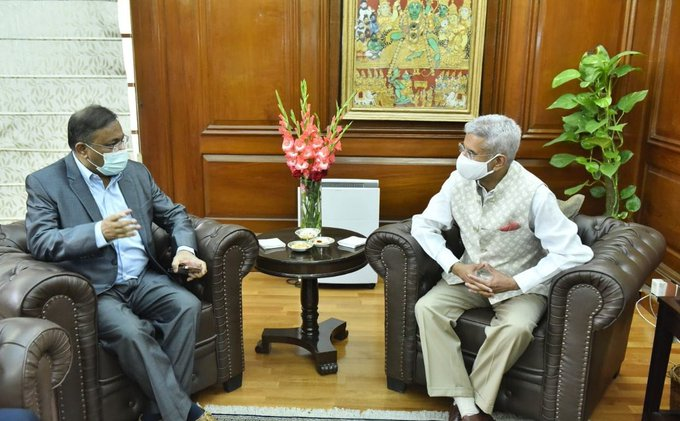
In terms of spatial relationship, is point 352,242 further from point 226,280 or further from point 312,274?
point 226,280

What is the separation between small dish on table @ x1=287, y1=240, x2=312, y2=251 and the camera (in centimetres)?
260

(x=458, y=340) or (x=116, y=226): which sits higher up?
(x=116, y=226)

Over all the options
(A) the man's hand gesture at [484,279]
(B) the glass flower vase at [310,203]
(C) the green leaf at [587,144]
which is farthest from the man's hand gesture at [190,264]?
(C) the green leaf at [587,144]

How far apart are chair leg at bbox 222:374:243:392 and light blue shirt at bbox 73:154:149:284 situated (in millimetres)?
590

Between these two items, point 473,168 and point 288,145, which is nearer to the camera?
point 473,168

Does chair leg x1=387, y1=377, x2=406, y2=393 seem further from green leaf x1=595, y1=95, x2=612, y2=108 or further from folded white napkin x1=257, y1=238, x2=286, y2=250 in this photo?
green leaf x1=595, y1=95, x2=612, y2=108

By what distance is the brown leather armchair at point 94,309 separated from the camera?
71.8 inches

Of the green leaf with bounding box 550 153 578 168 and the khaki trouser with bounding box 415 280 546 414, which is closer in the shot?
the khaki trouser with bounding box 415 280 546 414

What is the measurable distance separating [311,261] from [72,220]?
0.92m

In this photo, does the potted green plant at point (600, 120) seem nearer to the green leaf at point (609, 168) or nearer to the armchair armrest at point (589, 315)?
the green leaf at point (609, 168)

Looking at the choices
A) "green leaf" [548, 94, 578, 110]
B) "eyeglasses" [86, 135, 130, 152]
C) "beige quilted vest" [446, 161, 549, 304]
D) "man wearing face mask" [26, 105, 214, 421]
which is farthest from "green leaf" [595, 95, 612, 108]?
"eyeglasses" [86, 135, 130, 152]

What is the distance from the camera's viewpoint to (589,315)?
77.5 inches

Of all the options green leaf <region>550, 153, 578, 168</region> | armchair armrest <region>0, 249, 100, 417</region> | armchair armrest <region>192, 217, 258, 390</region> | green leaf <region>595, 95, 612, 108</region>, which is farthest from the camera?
green leaf <region>550, 153, 578, 168</region>

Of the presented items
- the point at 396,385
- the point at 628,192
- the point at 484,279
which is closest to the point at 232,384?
the point at 396,385
